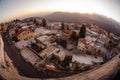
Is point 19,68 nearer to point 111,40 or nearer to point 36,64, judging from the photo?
point 36,64

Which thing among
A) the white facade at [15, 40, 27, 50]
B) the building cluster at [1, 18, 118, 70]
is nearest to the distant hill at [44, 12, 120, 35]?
the building cluster at [1, 18, 118, 70]

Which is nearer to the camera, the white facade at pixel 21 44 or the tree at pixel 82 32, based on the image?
the white facade at pixel 21 44

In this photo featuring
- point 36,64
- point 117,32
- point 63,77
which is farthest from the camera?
point 117,32

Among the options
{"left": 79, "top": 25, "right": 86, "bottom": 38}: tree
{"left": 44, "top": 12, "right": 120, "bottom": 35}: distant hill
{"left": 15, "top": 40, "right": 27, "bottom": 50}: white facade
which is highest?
{"left": 44, "top": 12, "right": 120, "bottom": 35}: distant hill

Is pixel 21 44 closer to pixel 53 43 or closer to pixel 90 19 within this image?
pixel 53 43

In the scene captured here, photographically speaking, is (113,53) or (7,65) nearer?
(7,65)

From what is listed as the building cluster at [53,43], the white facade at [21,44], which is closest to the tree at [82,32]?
the building cluster at [53,43]

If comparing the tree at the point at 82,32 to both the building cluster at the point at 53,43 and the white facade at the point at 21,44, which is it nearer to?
the building cluster at the point at 53,43

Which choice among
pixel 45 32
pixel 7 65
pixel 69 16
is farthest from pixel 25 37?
pixel 69 16

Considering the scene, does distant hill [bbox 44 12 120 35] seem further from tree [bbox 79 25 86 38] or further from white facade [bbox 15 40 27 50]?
white facade [bbox 15 40 27 50]
